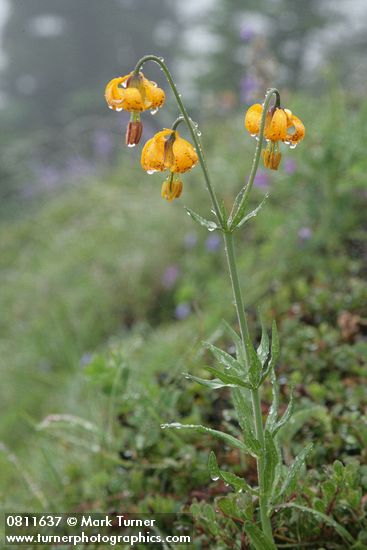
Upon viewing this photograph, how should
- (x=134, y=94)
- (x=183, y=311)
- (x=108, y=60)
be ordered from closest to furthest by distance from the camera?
(x=134, y=94), (x=183, y=311), (x=108, y=60)

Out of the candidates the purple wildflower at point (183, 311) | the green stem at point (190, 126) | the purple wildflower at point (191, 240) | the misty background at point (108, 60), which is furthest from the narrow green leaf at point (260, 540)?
the misty background at point (108, 60)

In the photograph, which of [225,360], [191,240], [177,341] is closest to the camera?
[225,360]

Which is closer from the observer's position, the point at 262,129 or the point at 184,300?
the point at 262,129

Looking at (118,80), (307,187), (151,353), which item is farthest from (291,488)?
(307,187)

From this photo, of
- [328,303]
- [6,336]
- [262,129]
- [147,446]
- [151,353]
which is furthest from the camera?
[6,336]

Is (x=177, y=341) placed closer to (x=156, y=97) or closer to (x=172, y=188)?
(x=172, y=188)

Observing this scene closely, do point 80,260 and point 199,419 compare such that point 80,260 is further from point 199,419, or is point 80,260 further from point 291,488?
point 291,488

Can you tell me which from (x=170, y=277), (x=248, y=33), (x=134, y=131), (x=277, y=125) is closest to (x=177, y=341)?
(x=170, y=277)
